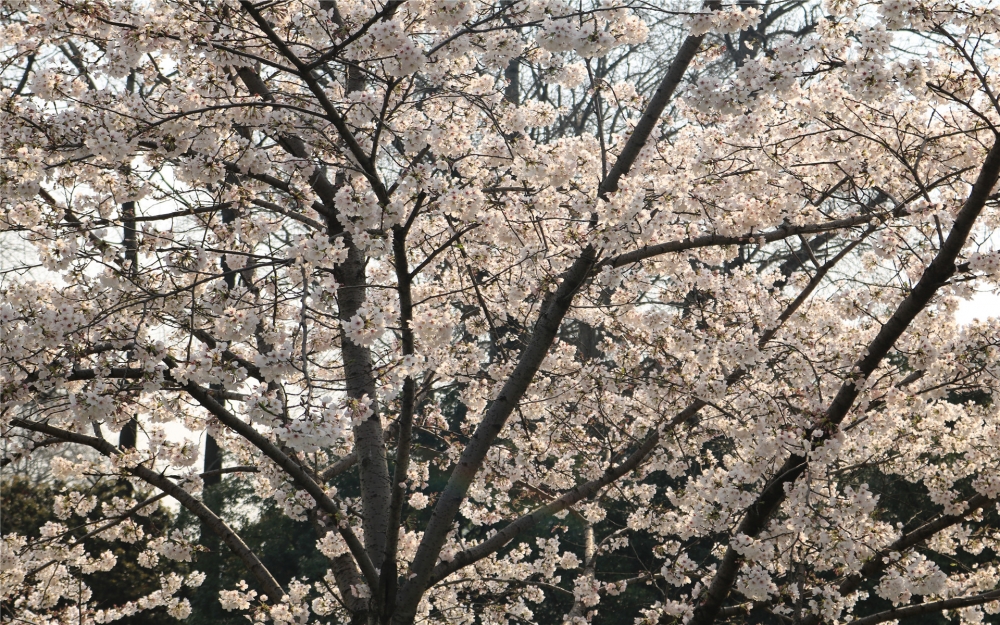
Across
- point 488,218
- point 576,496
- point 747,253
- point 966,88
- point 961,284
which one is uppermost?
point 747,253

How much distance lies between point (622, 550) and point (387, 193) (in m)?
8.45

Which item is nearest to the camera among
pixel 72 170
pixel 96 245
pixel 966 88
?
pixel 96 245

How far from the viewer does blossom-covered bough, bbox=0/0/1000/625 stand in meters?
3.82

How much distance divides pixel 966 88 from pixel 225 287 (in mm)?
3948

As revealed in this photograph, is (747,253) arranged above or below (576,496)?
above

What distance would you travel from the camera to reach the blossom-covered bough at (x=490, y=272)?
3.82 metres

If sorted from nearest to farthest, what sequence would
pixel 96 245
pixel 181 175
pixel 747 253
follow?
pixel 96 245 < pixel 181 175 < pixel 747 253

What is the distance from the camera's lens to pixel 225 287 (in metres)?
3.79

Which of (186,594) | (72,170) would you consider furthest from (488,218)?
(186,594)

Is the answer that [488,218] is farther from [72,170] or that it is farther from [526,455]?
[72,170]

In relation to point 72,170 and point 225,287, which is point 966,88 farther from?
point 72,170

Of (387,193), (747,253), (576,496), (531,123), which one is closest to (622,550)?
(747,253)

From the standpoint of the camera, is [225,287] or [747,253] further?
[747,253]

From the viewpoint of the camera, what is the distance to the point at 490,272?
19.0 ft
